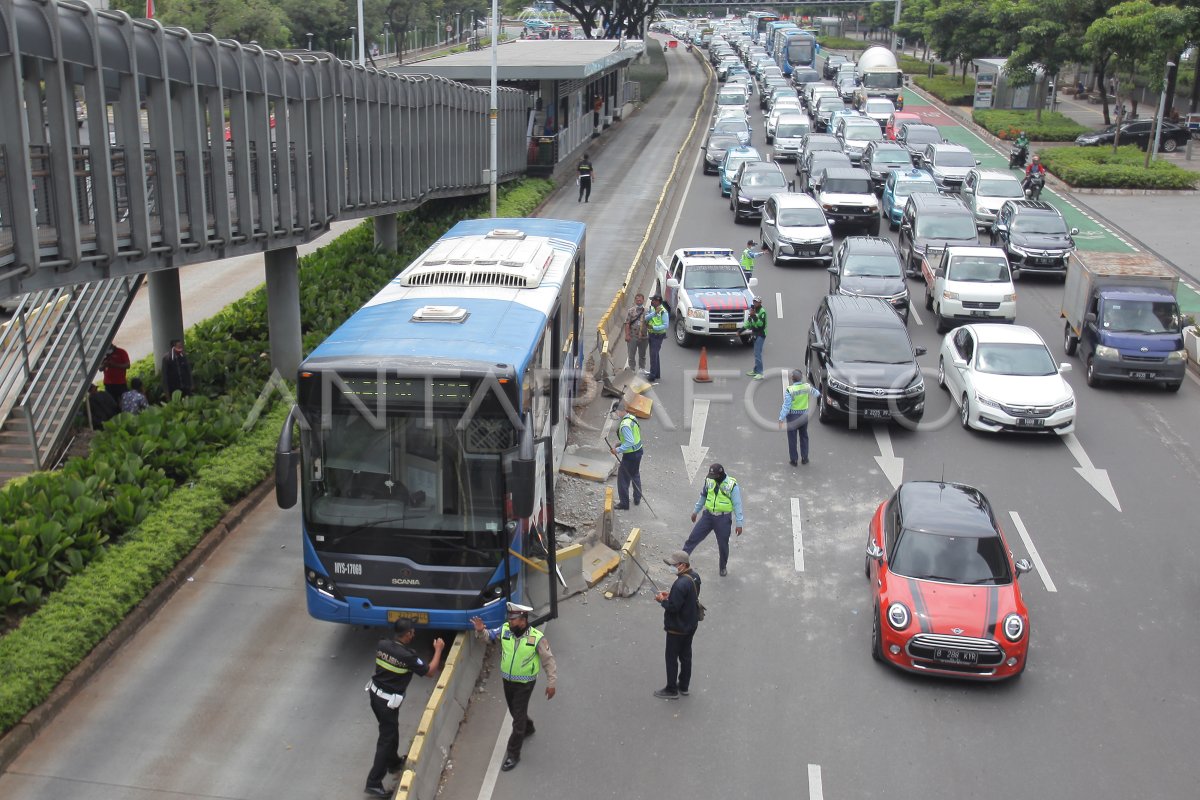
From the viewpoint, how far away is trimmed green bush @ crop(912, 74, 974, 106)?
71.5 m

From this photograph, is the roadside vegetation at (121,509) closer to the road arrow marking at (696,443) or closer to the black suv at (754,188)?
the road arrow marking at (696,443)

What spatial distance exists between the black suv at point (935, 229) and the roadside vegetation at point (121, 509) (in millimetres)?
15799

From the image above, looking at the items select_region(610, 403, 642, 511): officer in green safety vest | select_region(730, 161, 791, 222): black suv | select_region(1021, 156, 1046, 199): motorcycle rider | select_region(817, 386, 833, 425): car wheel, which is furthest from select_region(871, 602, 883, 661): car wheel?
select_region(1021, 156, 1046, 199): motorcycle rider

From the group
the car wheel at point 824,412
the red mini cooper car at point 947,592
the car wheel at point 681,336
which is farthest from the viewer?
the car wheel at point 681,336

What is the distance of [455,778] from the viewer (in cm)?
1068

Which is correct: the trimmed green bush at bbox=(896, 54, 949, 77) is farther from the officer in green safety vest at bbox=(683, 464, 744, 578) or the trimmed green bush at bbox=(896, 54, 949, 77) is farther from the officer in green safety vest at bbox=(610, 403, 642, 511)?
the officer in green safety vest at bbox=(683, 464, 744, 578)

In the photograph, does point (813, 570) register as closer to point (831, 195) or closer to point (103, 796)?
point (103, 796)

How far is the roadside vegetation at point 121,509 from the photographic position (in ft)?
38.5

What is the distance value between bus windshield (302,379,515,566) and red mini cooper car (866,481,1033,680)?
440 centimetres

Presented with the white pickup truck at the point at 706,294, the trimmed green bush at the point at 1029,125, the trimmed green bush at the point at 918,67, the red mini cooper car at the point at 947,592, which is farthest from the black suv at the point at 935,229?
the trimmed green bush at the point at 918,67

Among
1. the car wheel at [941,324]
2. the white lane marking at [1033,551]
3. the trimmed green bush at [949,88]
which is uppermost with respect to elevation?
the trimmed green bush at [949,88]

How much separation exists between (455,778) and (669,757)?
6.49 feet

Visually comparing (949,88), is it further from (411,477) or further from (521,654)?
(521,654)

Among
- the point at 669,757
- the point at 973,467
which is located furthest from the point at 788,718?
the point at 973,467
